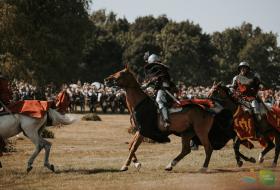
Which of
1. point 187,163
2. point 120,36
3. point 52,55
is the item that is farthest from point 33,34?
point 120,36

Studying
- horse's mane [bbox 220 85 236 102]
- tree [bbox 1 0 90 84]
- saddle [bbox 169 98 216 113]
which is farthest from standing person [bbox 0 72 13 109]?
tree [bbox 1 0 90 84]

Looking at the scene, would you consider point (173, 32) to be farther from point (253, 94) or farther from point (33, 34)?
point (253, 94)

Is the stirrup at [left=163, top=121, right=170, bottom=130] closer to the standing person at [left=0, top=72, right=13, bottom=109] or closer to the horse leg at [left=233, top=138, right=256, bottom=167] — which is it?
the horse leg at [left=233, top=138, right=256, bottom=167]

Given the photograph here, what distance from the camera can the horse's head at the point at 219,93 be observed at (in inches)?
707

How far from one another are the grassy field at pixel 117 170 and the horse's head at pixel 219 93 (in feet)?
6.20

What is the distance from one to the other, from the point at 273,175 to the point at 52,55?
4064 cm

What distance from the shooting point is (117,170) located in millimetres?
17156

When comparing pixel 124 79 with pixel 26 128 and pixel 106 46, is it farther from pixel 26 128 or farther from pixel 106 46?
pixel 106 46

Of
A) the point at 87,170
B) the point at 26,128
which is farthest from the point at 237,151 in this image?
the point at 26,128

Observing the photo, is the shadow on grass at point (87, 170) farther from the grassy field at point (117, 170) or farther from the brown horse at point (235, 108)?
the brown horse at point (235, 108)

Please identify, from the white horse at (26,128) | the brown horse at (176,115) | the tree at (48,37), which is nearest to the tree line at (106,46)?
the tree at (48,37)

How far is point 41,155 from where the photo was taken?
22031 mm

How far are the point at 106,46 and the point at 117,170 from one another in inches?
3330

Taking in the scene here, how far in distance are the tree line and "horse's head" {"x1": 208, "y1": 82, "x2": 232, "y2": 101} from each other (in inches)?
482
